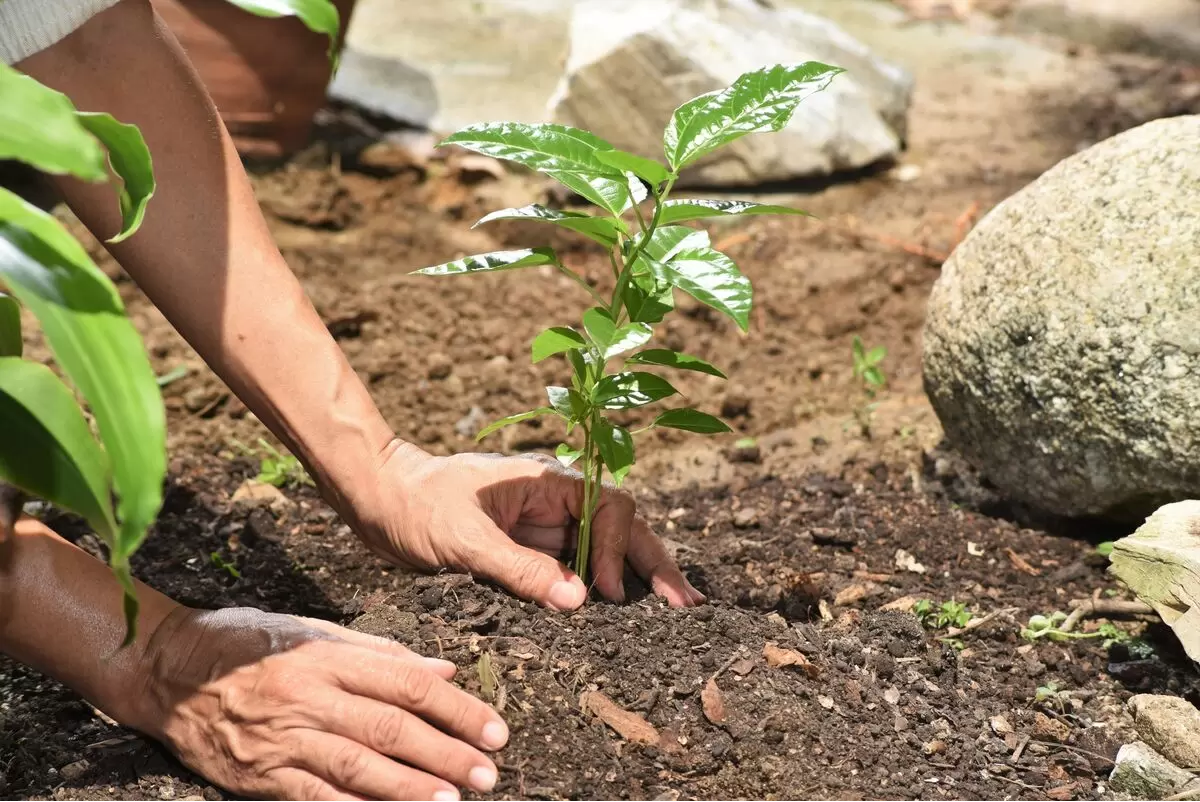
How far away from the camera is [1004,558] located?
254cm

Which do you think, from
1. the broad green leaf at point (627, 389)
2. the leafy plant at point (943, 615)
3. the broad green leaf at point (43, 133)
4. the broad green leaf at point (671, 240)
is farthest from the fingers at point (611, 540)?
the broad green leaf at point (43, 133)

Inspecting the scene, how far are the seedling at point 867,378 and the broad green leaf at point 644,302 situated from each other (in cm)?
143

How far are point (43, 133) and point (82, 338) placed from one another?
0.21 metres

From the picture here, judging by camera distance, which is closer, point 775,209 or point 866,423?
point 775,209

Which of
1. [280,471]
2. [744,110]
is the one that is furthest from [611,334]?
[280,471]

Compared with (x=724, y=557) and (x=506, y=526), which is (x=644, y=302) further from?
(x=724, y=557)

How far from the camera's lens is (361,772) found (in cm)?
159

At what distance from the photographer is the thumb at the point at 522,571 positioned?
1.97 meters

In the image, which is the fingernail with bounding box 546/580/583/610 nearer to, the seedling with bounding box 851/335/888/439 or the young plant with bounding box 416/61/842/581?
the young plant with bounding box 416/61/842/581

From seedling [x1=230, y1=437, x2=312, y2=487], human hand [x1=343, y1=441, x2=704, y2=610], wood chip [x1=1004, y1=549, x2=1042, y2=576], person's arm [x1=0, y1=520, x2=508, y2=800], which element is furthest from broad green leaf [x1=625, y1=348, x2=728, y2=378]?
seedling [x1=230, y1=437, x2=312, y2=487]

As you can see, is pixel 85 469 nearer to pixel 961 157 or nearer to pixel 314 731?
pixel 314 731

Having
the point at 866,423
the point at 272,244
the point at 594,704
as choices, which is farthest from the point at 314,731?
the point at 866,423

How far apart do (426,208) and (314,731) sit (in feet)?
10.5

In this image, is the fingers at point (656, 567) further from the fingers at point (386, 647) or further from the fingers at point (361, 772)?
the fingers at point (361, 772)
